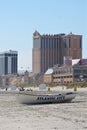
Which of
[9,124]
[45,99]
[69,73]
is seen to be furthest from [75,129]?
[69,73]

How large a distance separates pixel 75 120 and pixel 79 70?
16841cm

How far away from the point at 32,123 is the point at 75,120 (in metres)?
2.63

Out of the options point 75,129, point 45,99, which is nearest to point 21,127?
point 75,129

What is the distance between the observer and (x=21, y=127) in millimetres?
18391

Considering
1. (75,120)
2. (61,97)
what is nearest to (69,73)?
(61,97)

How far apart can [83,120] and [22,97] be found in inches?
648

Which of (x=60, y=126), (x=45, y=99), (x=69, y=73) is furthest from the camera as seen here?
(x=69, y=73)

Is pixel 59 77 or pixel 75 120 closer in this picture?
pixel 75 120

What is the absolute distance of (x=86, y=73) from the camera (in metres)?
188

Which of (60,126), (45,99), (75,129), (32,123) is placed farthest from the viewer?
(45,99)

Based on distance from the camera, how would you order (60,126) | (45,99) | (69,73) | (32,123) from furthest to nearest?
1. (69,73)
2. (45,99)
3. (32,123)
4. (60,126)

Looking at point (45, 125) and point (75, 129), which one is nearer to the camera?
point (75, 129)

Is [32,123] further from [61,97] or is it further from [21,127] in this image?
[61,97]

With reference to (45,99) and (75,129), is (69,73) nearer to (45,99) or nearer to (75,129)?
(45,99)
